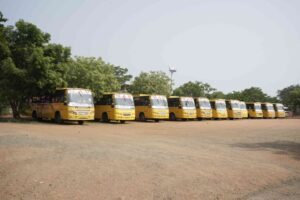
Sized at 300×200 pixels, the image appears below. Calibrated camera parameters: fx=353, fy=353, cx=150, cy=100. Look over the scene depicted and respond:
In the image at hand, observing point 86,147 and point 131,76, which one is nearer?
point 86,147

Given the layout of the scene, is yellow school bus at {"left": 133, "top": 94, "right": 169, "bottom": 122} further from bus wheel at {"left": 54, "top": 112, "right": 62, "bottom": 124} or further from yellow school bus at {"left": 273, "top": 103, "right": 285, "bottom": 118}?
yellow school bus at {"left": 273, "top": 103, "right": 285, "bottom": 118}

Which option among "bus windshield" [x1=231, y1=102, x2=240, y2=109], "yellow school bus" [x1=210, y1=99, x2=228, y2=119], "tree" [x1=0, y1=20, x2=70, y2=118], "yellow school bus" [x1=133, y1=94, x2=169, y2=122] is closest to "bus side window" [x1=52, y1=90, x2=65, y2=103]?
"tree" [x1=0, y1=20, x2=70, y2=118]

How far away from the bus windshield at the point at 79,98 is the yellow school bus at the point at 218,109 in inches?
757

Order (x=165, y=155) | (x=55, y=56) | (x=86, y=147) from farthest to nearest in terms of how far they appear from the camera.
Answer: (x=55, y=56), (x=86, y=147), (x=165, y=155)

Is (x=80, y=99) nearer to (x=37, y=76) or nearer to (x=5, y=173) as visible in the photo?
(x=37, y=76)

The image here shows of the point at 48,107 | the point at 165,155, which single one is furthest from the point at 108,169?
the point at 48,107

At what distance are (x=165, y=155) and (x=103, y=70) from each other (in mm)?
25342

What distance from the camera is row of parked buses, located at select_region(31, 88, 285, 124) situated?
75.8 ft

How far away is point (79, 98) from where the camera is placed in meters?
23.2

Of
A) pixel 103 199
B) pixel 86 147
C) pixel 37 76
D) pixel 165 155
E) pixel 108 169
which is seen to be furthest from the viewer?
pixel 37 76

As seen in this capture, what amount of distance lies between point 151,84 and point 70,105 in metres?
29.9

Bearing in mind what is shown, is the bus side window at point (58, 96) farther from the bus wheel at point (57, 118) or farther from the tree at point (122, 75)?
the tree at point (122, 75)

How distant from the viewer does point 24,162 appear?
8.42 meters

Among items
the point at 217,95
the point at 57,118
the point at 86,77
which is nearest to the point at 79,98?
the point at 57,118
